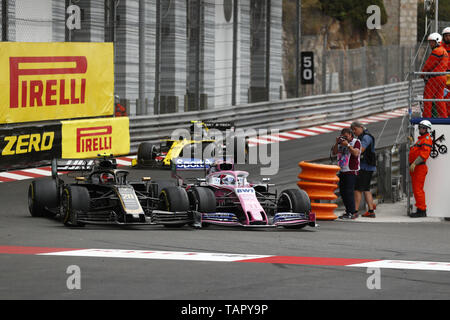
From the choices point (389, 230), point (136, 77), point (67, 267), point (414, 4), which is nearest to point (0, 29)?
point (136, 77)

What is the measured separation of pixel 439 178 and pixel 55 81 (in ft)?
29.7

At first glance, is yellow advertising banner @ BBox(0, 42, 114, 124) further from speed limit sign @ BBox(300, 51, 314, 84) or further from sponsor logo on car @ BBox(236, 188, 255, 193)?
speed limit sign @ BBox(300, 51, 314, 84)

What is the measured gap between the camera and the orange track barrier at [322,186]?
15.6 meters

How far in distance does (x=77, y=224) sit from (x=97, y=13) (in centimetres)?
1211

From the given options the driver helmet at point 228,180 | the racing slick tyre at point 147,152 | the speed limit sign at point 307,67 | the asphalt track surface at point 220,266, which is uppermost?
the speed limit sign at point 307,67

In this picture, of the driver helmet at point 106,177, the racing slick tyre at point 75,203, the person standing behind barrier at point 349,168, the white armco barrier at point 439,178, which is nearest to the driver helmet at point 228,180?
the driver helmet at point 106,177

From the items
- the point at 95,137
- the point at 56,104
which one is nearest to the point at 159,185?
the point at 56,104

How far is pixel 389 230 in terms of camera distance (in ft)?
46.9

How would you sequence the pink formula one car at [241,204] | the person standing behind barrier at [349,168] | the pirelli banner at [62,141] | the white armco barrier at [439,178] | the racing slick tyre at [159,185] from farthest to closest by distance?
the pirelli banner at [62,141] → the white armco barrier at [439,178] → the person standing behind barrier at [349,168] → the racing slick tyre at [159,185] → the pink formula one car at [241,204]

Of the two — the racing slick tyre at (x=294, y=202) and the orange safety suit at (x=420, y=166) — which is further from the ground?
the orange safety suit at (x=420, y=166)

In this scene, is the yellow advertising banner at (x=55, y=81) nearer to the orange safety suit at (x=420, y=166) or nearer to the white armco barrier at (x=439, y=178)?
the orange safety suit at (x=420, y=166)

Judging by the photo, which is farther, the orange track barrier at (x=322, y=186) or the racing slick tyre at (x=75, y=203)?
the orange track barrier at (x=322, y=186)

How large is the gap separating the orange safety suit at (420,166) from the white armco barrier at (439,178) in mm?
167
